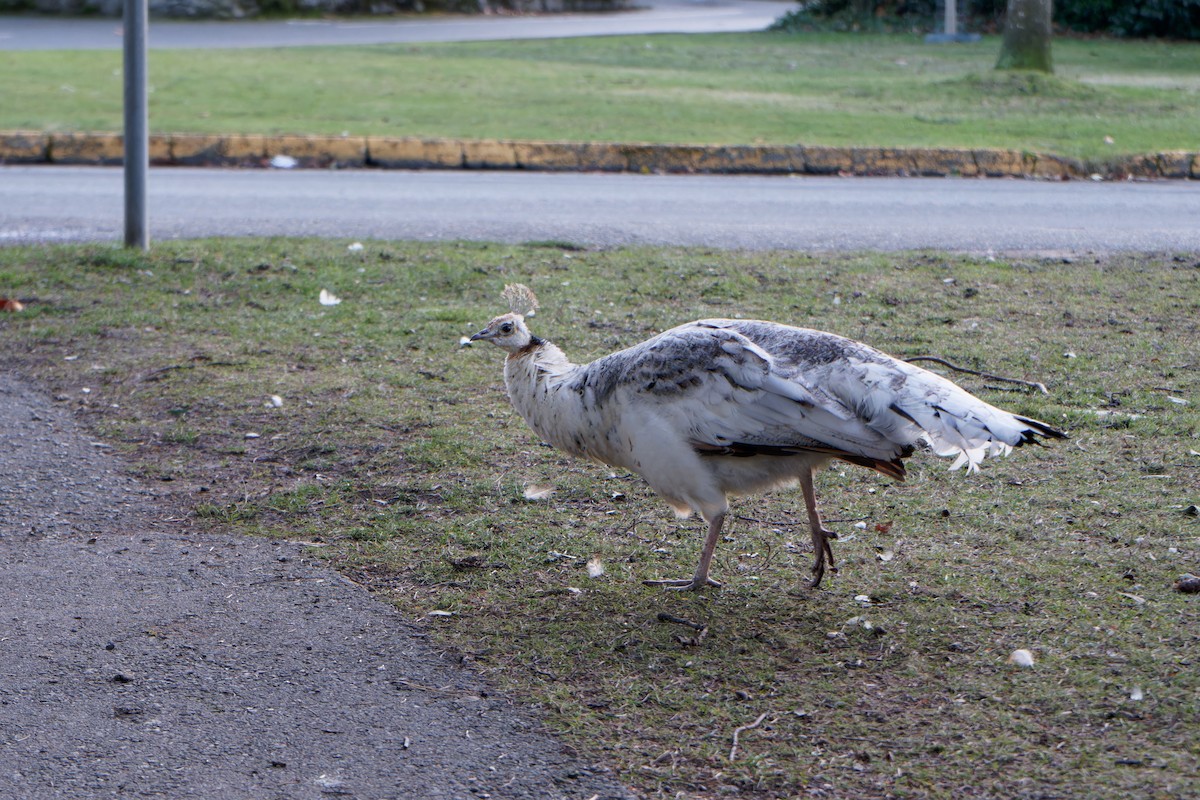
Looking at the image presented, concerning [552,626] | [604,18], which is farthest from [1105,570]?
[604,18]

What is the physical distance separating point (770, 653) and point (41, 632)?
2.08 m

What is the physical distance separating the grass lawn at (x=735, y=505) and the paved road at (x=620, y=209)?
2.04 feet

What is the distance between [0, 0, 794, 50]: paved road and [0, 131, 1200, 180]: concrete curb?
798 centimetres

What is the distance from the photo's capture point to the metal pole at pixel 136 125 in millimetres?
7316

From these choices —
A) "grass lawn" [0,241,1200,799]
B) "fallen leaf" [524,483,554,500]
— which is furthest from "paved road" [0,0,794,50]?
"fallen leaf" [524,483,554,500]

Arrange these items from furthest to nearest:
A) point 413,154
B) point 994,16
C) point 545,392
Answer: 1. point 994,16
2. point 413,154
3. point 545,392

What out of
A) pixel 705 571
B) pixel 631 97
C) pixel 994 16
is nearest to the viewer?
pixel 705 571

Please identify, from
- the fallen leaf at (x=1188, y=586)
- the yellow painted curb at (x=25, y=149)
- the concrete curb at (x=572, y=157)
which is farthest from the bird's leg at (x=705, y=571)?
the yellow painted curb at (x=25, y=149)

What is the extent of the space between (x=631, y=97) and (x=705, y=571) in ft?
37.2

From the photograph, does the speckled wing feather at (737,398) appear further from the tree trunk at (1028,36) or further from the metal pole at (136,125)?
the tree trunk at (1028,36)

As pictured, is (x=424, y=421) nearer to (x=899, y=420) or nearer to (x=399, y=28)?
(x=899, y=420)

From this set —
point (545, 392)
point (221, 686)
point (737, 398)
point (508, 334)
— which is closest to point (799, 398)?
point (737, 398)

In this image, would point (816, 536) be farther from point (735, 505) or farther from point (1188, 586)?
point (1188, 586)

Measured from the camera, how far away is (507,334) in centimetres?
425
